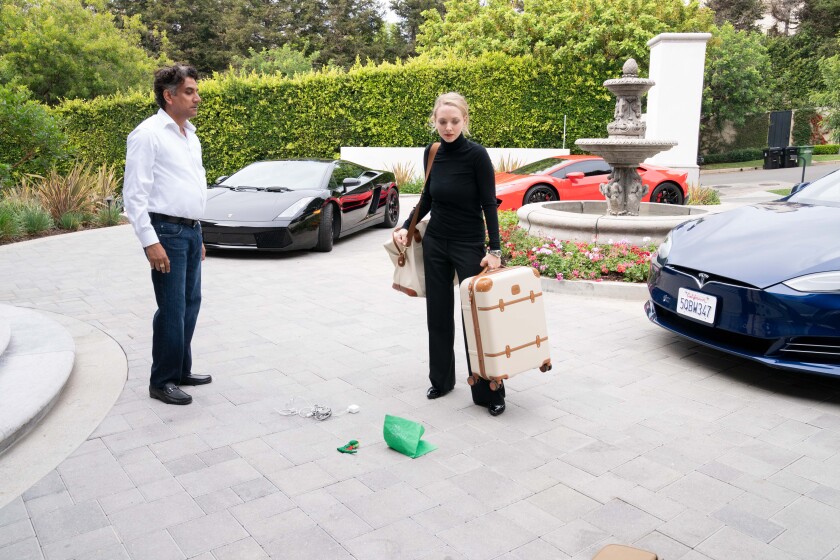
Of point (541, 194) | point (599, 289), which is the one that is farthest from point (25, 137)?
point (599, 289)

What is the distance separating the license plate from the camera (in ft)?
14.2

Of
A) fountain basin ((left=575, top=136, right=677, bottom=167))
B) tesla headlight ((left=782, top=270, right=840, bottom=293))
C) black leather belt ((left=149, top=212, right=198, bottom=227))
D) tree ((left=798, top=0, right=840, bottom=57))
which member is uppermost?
tree ((left=798, top=0, right=840, bottom=57))

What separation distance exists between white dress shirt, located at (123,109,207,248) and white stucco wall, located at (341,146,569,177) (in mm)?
14352

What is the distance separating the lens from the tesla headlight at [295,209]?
8664 millimetres

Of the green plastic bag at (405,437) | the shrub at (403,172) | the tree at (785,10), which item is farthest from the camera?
the tree at (785,10)

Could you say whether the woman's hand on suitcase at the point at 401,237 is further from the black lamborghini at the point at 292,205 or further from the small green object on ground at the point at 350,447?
the black lamborghini at the point at 292,205

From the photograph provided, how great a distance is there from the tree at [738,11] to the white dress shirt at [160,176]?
4715 cm

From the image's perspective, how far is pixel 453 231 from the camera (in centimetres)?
390

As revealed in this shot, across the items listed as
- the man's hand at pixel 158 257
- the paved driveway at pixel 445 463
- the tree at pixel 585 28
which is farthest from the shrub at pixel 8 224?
the tree at pixel 585 28

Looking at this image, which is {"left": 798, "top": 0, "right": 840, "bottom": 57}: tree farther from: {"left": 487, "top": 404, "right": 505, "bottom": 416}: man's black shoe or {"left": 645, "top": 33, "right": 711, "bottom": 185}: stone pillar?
{"left": 487, "top": 404, "right": 505, "bottom": 416}: man's black shoe

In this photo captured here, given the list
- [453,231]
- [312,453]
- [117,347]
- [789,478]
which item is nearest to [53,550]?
[312,453]

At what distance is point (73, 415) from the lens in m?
3.92

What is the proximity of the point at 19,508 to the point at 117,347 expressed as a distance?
2.44 meters

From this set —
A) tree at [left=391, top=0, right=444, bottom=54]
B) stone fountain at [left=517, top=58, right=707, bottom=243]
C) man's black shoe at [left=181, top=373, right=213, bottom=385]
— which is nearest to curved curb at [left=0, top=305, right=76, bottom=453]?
man's black shoe at [left=181, top=373, right=213, bottom=385]
